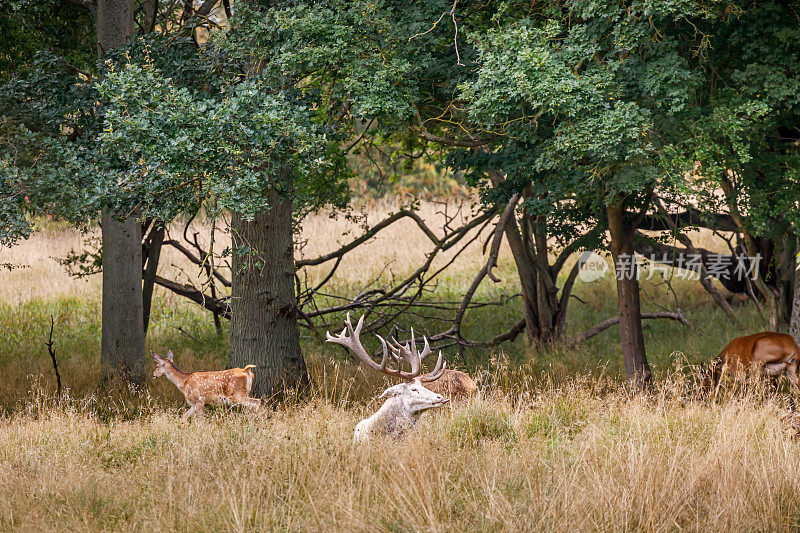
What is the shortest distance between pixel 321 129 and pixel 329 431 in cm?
320

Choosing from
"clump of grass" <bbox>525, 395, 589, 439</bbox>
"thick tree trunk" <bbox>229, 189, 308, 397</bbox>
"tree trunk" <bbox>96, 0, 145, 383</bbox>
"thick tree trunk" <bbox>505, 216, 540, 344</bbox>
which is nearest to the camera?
"clump of grass" <bbox>525, 395, 589, 439</bbox>

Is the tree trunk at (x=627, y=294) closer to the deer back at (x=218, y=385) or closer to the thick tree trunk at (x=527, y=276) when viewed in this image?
the thick tree trunk at (x=527, y=276)

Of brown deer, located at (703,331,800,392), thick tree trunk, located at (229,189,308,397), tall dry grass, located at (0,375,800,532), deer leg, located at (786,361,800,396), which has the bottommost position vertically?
tall dry grass, located at (0,375,800,532)

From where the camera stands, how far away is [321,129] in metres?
8.52

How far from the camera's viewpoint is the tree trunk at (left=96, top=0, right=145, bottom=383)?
10617 millimetres

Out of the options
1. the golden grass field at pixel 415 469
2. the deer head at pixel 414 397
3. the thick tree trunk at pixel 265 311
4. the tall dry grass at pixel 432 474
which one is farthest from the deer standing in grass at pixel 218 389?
the deer head at pixel 414 397

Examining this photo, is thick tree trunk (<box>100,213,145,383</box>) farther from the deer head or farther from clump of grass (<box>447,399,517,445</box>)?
the deer head

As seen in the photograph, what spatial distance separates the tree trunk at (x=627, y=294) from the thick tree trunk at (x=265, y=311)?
431 centimetres

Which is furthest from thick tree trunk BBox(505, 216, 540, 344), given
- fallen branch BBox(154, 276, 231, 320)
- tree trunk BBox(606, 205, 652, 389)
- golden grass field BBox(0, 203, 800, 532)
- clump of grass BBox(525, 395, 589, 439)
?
clump of grass BBox(525, 395, 589, 439)

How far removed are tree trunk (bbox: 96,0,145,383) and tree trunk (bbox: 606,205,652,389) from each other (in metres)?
6.37

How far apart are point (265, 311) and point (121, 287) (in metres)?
2.13

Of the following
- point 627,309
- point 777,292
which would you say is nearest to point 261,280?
point 627,309

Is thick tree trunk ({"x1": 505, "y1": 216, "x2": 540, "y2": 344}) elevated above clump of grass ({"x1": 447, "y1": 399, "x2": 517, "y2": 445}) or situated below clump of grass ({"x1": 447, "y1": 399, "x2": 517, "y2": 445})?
above

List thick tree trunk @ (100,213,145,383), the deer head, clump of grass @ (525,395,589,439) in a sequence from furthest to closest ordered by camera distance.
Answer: thick tree trunk @ (100,213,145,383) → clump of grass @ (525,395,589,439) → the deer head
